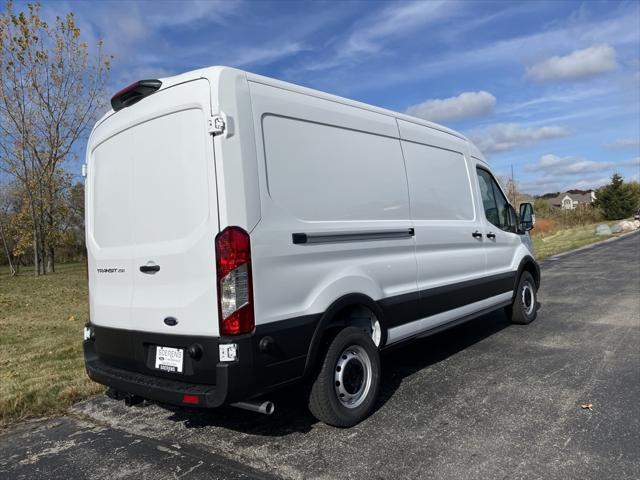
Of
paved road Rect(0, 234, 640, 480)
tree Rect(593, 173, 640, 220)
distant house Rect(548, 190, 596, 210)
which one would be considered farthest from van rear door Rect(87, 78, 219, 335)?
distant house Rect(548, 190, 596, 210)

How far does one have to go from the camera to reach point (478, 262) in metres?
5.67

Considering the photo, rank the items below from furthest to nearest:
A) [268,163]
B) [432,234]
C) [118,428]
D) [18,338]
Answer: [18,338]
[432,234]
[118,428]
[268,163]

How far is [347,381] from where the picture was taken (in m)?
3.84

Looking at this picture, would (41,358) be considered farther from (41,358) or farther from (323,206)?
(323,206)

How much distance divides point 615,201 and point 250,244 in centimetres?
5182

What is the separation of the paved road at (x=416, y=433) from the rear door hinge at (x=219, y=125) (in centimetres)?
211

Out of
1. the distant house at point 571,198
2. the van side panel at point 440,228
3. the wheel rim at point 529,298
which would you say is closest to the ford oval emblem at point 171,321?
the van side panel at point 440,228

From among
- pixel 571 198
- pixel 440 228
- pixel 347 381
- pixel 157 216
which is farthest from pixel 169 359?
pixel 571 198

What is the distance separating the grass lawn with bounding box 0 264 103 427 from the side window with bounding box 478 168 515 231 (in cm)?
474

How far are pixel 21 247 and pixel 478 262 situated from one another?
33.2 metres

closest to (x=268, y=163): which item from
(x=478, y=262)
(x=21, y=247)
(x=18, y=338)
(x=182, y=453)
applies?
(x=182, y=453)

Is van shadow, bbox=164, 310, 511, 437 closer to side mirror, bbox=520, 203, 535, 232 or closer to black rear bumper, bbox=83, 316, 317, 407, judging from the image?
black rear bumper, bbox=83, 316, 317, 407

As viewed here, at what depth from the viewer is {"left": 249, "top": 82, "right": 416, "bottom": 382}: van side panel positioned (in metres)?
3.28

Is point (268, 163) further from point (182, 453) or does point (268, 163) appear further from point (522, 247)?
point (522, 247)
